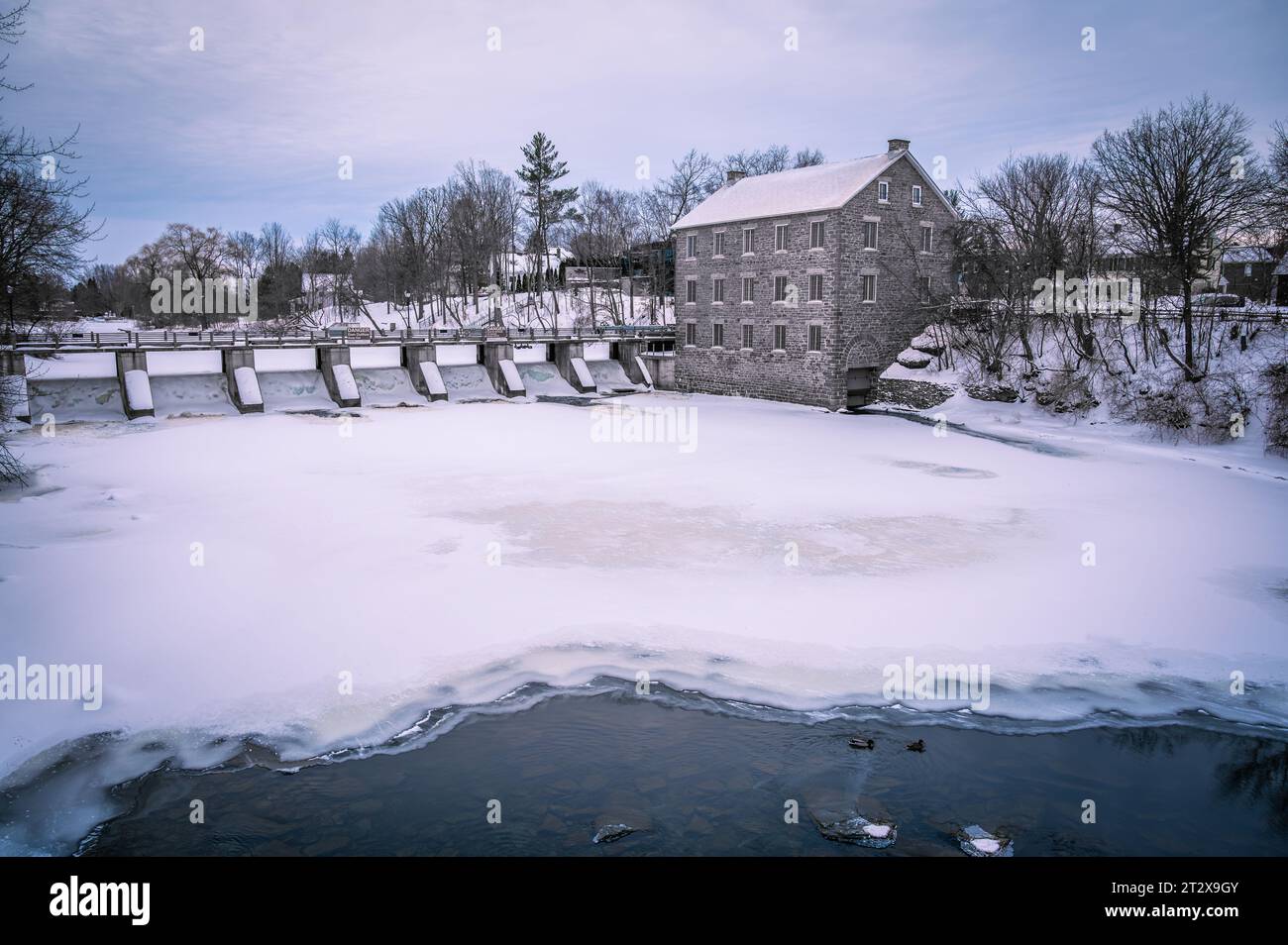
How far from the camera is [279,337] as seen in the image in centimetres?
4388

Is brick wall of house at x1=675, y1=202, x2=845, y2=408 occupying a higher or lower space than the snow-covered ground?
higher

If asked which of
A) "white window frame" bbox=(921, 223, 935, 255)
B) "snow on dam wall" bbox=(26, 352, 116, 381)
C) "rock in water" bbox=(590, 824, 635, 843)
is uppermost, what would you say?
"white window frame" bbox=(921, 223, 935, 255)

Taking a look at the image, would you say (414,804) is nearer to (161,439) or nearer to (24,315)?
(161,439)

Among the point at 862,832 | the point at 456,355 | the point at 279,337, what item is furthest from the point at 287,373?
the point at 862,832

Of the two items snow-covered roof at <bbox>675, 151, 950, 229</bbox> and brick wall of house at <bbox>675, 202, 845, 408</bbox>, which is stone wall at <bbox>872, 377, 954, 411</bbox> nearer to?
brick wall of house at <bbox>675, 202, 845, 408</bbox>

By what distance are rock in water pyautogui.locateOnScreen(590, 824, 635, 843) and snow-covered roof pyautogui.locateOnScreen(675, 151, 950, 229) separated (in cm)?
3531

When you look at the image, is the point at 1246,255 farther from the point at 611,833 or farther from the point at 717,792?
the point at 611,833

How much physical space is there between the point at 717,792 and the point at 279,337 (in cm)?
4053

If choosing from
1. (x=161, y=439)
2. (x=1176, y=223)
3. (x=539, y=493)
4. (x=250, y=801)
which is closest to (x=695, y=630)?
(x=250, y=801)

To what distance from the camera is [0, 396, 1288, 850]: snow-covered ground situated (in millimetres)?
12070

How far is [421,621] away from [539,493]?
9.50 m

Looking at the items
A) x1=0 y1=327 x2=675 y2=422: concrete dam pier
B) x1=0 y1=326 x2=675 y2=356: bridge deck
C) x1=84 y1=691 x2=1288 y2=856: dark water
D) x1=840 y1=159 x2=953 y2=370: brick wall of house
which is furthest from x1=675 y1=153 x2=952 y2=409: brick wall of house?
x1=84 y1=691 x2=1288 y2=856: dark water

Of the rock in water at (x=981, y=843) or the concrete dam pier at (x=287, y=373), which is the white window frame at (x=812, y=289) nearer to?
the concrete dam pier at (x=287, y=373)

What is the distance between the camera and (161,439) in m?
31.8
